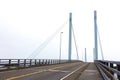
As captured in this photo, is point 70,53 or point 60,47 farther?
point 70,53

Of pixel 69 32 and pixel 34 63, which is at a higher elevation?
pixel 69 32

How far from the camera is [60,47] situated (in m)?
78.6

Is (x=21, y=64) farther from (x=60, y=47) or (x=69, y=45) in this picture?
(x=69, y=45)

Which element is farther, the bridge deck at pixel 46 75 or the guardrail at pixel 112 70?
the bridge deck at pixel 46 75

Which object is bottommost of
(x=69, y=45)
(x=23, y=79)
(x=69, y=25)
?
(x=23, y=79)

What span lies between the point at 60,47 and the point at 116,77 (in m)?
69.7

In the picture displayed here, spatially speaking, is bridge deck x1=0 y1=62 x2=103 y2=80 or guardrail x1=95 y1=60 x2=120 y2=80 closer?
guardrail x1=95 y1=60 x2=120 y2=80

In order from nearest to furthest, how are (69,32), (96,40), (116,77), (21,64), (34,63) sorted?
(116,77), (21,64), (34,63), (96,40), (69,32)

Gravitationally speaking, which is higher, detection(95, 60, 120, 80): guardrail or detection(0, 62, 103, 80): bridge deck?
detection(95, 60, 120, 80): guardrail

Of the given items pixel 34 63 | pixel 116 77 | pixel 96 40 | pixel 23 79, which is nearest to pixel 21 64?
pixel 34 63

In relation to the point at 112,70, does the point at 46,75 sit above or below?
below

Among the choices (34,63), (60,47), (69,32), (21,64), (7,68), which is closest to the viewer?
(7,68)

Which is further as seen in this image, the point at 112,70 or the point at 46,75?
the point at 46,75

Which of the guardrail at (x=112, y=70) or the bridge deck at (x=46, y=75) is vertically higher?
the guardrail at (x=112, y=70)
